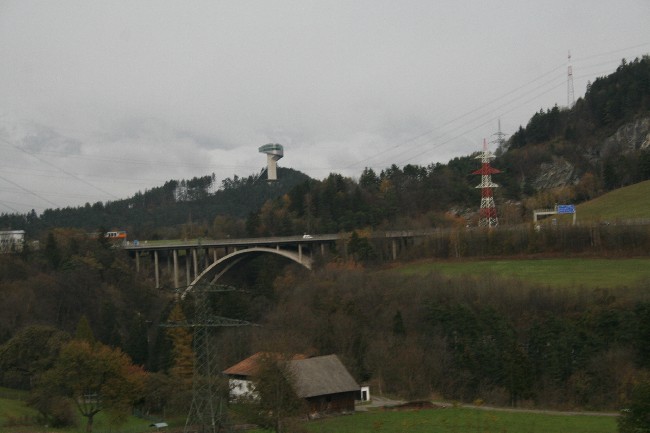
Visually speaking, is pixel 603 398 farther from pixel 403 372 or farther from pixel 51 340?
pixel 51 340

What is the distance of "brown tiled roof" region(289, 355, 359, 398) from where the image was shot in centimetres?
3444

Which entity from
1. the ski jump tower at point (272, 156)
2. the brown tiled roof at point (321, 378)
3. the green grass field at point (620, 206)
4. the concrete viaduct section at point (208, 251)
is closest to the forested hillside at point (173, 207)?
the ski jump tower at point (272, 156)

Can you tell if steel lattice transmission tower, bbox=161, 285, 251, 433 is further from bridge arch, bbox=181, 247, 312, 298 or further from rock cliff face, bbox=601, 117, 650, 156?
rock cliff face, bbox=601, 117, 650, 156

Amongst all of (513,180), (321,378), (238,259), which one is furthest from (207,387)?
(513,180)

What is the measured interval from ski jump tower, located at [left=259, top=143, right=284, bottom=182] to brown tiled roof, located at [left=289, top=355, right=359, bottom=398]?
9836cm

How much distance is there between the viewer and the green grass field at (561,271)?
48.6m

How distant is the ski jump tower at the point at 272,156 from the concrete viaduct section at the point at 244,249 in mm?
59809

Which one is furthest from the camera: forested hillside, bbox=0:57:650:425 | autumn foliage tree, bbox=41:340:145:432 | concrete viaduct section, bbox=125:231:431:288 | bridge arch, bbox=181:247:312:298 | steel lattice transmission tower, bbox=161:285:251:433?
concrete viaduct section, bbox=125:231:431:288

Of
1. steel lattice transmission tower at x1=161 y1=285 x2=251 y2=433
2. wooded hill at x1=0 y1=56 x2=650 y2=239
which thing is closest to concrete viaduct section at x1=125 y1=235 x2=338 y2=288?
wooded hill at x1=0 y1=56 x2=650 y2=239

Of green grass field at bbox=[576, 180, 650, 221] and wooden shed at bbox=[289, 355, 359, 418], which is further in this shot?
green grass field at bbox=[576, 180, 650, 221]

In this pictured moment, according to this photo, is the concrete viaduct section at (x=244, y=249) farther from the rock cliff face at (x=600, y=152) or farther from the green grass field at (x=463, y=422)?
the green grass field at (x=463, y=422)

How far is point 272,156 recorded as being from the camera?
5364 inches

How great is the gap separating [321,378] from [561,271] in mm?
25148

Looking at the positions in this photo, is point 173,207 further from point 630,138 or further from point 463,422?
point 463,422
